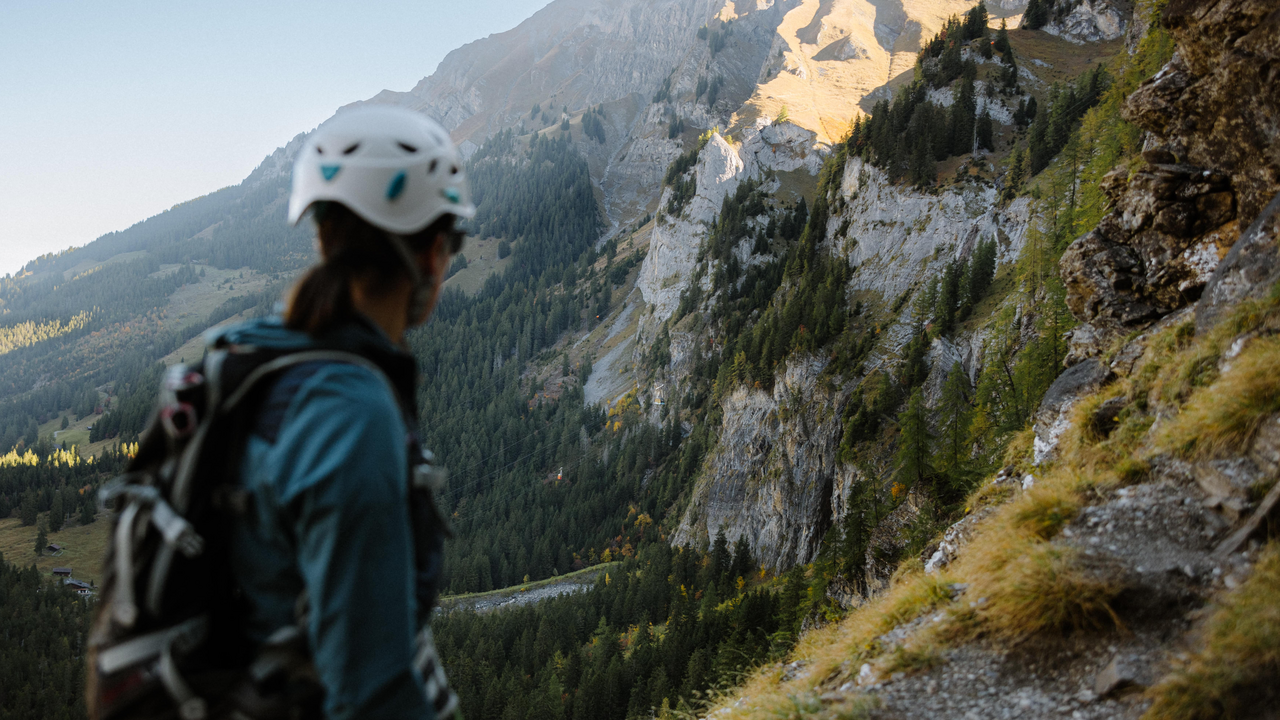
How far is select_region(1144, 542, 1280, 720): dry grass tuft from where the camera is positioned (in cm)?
367

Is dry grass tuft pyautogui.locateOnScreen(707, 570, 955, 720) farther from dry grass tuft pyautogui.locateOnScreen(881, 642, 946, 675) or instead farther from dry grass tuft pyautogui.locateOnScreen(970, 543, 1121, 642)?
dry grass tuft pyautogui.locateOnScreen(970, 543, 1121, 642)

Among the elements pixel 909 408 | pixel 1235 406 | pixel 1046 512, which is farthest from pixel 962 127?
pixel 1046 512

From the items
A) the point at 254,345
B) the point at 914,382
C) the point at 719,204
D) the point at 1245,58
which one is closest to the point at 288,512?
the point at 254,345

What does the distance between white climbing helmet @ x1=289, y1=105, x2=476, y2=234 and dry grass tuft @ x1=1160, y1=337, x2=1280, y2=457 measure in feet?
24.2

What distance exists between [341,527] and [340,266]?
101 cm

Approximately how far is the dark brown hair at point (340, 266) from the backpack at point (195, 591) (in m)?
0.19

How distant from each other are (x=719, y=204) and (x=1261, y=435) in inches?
5367

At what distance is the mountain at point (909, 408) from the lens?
17.8ft

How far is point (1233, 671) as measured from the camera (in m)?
3.72

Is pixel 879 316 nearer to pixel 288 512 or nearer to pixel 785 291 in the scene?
pixel 785 291

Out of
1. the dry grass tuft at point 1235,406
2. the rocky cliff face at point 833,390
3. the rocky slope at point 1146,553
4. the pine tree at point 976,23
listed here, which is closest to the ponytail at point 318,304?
the rocky slope at point 1146,553

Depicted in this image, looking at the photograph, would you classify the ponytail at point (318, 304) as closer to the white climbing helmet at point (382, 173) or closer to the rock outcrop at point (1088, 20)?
the white climbing helmet at point (382, 173)

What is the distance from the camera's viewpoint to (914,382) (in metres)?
51.4

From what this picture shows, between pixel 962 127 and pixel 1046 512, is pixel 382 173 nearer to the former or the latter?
pixel 1046 512
